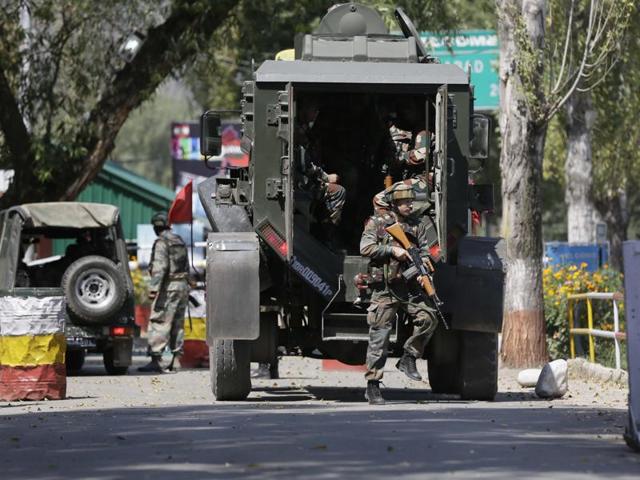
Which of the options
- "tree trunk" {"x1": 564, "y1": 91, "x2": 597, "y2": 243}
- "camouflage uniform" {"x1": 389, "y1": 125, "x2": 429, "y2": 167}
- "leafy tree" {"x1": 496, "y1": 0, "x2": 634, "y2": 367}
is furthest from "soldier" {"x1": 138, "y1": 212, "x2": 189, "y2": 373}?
"tree trunk" {"x1": 564, "y1": 91, "x2": 597, "y2": 243}

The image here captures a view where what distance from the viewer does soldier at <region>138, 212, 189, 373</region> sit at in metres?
21.8

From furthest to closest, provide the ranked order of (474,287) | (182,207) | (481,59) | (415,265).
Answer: (481,59) < (182,207) < (474,287) < (415,265)

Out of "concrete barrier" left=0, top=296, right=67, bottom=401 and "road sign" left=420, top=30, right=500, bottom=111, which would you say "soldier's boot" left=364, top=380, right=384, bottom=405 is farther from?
"road sign" left=420, top=30, right=500, bottom=111

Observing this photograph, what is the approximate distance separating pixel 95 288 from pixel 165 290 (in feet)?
3.39

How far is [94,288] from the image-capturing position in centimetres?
2120

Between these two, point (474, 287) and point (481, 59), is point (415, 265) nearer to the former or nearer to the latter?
point (474, 287)

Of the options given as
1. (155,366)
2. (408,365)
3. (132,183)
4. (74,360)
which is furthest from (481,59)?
(132,183)

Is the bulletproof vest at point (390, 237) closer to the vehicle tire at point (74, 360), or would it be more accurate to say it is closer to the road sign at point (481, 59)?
the vehicle tire at point (74, 360)

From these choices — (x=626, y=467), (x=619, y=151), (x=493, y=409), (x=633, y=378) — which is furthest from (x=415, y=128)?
(x=619, y=151)

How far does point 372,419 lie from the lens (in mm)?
12453

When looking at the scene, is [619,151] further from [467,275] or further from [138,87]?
[467,275]

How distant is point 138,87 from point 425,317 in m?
12.5

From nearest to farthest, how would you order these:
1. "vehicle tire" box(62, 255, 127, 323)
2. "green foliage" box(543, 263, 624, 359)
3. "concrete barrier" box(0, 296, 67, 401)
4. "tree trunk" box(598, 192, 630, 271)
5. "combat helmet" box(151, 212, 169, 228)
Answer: "concrete barrier" box(0, 296, 67, 401)
"vehicle tire" box(62, 255, 127, 323)
"combat helmet" box(151, 212, 169, 228)
"green foliage" box(543, 263, 624, 359)
"tree trunk" box(598, 192, 630, 271)

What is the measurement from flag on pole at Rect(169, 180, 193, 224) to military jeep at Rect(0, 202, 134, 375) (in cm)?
82
